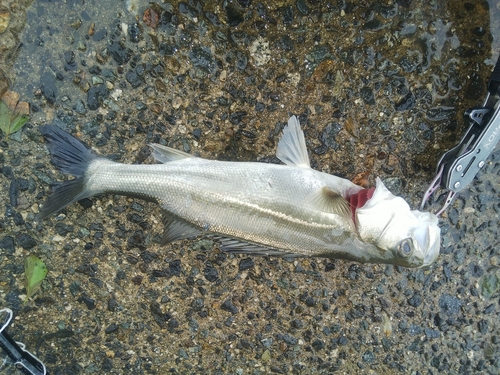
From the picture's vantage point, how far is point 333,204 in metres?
2.57

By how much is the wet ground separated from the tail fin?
0.19m

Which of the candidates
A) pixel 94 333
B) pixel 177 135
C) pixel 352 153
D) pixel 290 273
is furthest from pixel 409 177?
pixel 94 333

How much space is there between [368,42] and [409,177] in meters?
0.97

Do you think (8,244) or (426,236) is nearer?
(426,236)

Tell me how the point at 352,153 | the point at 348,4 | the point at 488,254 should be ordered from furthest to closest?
the point at 488,254, the point at 352,153, the point at 348,4

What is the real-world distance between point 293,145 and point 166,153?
0.78 meters

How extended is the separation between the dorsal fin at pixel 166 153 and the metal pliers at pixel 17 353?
156 centimetres

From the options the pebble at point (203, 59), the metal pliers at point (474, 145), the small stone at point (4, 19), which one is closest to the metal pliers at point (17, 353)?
the small stone at point (4, 19)

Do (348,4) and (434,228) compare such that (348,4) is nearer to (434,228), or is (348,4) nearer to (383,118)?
(383,118)

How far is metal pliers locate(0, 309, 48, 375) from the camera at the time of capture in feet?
9.66

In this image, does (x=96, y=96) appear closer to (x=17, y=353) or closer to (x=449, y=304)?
(x=17, y=353)

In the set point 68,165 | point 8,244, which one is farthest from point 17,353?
point 68,165

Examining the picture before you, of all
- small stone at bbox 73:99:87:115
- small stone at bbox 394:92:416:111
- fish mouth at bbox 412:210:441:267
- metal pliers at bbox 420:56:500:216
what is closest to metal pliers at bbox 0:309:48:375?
small stone at bbox 73:99:87:115

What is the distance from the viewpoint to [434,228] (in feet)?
8.35
